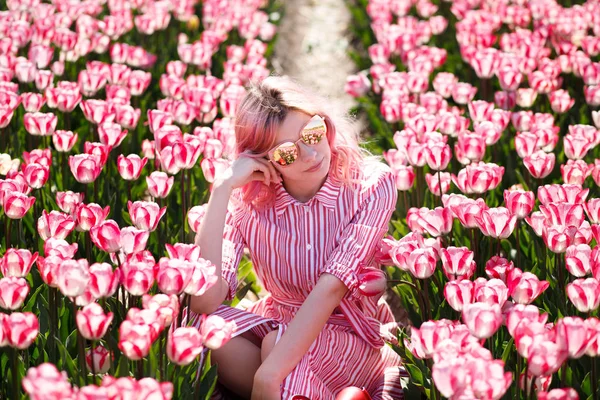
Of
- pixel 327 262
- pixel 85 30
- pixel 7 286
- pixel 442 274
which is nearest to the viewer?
pixel 7 286

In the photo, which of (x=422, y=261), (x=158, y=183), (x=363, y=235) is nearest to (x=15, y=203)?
(x=158, y=183)

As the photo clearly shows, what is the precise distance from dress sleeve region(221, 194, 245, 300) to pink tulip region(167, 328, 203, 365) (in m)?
0.75

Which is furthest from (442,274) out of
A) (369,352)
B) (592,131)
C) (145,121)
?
(145,121)

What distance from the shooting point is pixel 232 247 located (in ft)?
8.85

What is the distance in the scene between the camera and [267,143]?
260 centimetres

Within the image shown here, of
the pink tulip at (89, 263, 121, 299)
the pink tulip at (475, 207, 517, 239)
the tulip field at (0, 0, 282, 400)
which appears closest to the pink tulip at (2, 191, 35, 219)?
the tulip field at (0, 0, 282, 400)

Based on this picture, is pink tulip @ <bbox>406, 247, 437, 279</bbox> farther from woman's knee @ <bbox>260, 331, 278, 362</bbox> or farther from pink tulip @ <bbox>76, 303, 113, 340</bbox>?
pink tulip @ <bbox>76, 303, 113, 340</bbox>

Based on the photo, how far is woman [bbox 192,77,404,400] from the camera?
251 cm

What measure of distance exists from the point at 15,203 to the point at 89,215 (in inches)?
8.9

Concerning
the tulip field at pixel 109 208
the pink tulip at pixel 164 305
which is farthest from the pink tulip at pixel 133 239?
the pink tulip at pixel 164 305

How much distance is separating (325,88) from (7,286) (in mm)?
4005

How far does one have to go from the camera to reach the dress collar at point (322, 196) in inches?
104

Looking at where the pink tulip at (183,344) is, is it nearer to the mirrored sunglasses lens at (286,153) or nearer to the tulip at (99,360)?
the tulip at (99,360)

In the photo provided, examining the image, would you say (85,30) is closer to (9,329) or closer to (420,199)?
(420,199)
